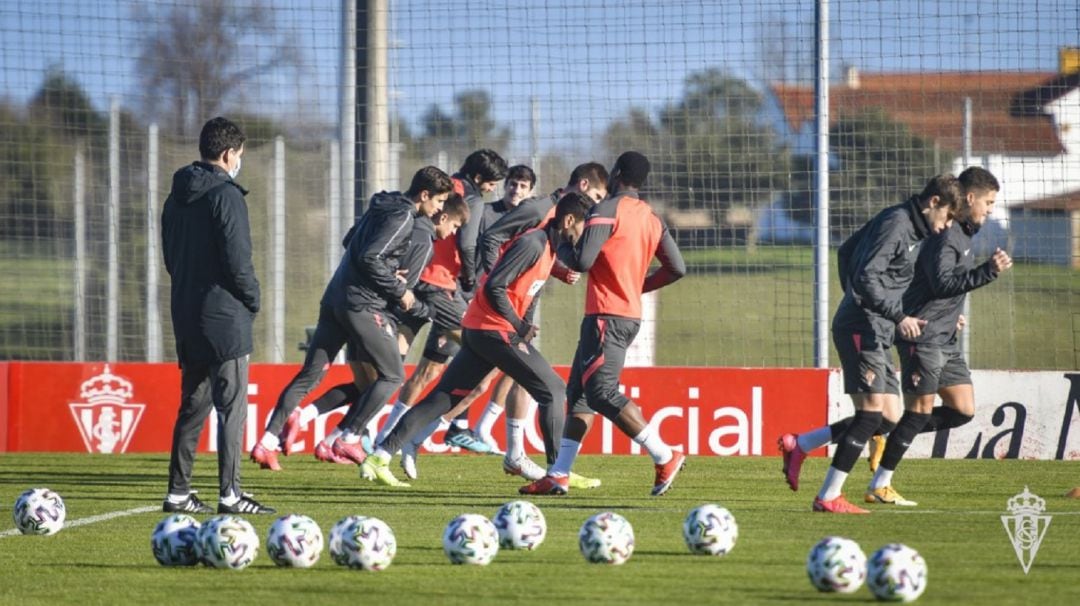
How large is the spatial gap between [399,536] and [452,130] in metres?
9.54

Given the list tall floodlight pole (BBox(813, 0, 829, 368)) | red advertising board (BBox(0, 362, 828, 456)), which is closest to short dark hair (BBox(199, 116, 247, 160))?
red advertising board (BBox(0, 362, 828, 456))

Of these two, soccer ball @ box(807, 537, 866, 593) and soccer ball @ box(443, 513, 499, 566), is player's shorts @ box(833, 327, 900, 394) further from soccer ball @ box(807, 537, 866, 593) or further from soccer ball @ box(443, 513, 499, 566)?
soccer ball @ box(807, 537, 866, 593)

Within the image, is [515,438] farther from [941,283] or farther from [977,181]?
[977,181]

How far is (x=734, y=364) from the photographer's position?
57.2 ft

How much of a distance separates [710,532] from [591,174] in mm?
4587

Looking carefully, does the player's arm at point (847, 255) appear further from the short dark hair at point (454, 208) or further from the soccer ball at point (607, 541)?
the soccer ball at point (607, 541)

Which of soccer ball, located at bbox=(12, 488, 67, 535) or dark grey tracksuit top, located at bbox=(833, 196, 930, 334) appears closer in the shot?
soccer ball, located at bbox=(12, 488, 67, 535)

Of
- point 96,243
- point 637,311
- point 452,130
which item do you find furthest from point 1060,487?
point 96,243

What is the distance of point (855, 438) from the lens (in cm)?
1029

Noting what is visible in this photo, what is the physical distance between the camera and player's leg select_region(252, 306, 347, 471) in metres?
12.8

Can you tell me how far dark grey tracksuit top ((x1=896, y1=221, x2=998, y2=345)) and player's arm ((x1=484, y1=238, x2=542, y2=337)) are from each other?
242 centimetres

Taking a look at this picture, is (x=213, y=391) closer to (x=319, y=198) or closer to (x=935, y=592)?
(x=935, y=592)

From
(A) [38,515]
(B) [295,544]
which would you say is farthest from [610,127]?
(B) [295,544]

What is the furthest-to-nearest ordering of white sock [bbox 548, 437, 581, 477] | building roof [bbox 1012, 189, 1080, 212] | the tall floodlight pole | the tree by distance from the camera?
1. the tree
2. building roof [bbox 1012, 189, 1080, 212]
3. the tall floodlight pole
4. white sock [bbox 548, 437, 581, 477]
